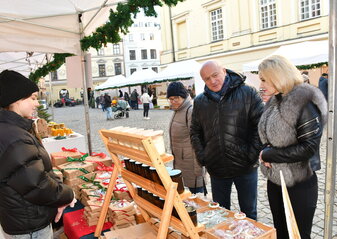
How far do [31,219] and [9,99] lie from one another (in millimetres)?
775

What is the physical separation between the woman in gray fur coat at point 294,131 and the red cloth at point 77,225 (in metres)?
1.58

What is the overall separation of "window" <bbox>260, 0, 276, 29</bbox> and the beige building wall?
294 millimetres

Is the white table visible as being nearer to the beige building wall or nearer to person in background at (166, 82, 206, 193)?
person in background at (166, 82, 206, 193)

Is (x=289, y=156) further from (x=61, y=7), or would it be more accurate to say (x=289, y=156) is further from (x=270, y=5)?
(x=270, y=5)

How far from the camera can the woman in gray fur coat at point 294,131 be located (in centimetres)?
199

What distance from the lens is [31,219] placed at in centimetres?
192

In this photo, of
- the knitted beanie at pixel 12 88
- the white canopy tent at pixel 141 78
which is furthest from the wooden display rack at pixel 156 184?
the white canopy tent at pixel 141 78

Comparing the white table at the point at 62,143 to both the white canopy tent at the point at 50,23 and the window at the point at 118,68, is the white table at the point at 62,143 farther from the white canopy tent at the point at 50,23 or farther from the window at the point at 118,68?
the window at the point at 118,68

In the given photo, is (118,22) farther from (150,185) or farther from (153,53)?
(153,53)

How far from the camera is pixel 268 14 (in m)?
18.9

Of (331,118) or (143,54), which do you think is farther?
(143,54)

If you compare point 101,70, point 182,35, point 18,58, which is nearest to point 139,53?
point 101,70

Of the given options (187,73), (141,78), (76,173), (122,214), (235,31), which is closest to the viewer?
(122,214)

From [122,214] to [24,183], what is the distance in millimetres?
1046
